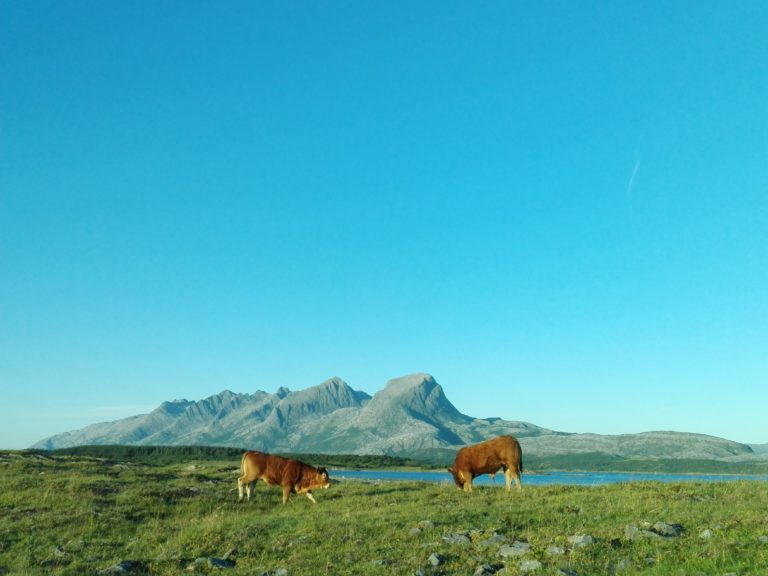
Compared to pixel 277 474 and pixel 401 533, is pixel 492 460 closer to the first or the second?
pixel 277 474

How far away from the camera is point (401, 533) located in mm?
16766

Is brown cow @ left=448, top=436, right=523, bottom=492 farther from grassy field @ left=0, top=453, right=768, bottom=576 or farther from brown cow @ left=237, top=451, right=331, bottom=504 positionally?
brown cow @ left=237, top=451, right=331, bottom=504

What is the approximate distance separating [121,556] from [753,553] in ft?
51.2

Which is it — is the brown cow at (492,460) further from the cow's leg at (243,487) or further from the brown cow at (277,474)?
the cow's leg at (243,487)

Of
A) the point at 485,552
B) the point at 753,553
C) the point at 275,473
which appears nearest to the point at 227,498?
the point at 275,473

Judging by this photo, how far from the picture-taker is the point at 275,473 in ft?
95.9

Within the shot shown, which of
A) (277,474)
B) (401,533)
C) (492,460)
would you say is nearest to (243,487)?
(277,474)

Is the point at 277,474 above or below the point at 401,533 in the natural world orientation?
above

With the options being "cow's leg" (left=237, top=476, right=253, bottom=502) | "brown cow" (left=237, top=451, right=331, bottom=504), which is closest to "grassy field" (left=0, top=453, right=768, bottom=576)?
"cow's leg" (left=237, top=476, right=253, bottom=502)

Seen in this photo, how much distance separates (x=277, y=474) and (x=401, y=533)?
1395cm

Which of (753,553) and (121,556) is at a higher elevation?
(753,553)

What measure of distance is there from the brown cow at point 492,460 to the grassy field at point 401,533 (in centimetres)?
221

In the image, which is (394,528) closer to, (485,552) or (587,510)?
(485,552)

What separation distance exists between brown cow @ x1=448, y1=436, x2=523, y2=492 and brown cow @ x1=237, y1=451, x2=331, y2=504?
7370mm
